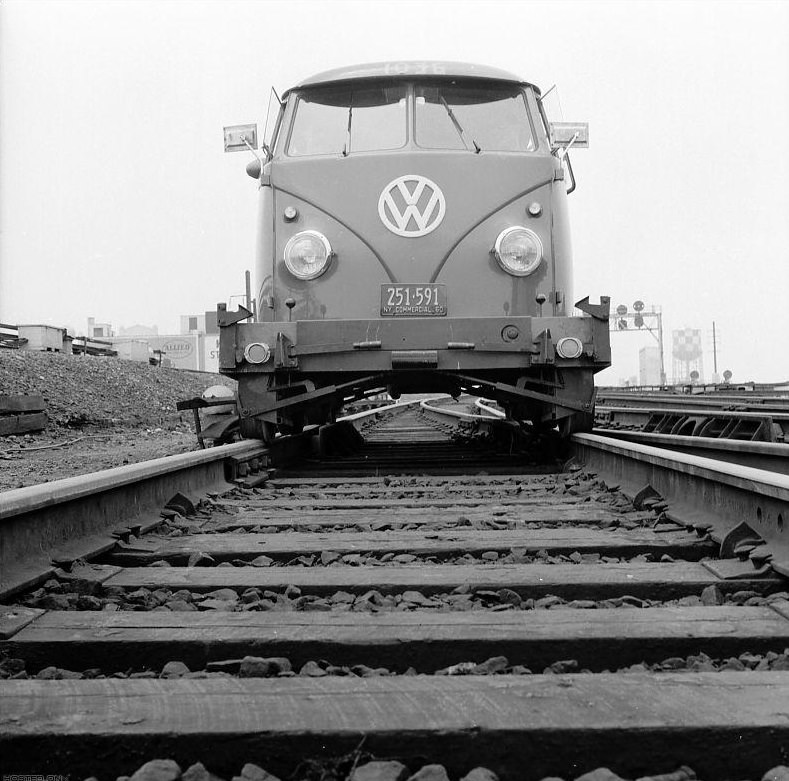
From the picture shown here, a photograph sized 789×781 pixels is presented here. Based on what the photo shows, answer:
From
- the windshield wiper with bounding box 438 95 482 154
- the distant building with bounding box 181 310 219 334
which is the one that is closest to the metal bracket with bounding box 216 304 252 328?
the windshield wiper with bounding box 438 95 482 154

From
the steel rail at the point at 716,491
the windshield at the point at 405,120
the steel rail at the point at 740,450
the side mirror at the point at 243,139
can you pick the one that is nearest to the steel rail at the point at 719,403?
the steel rail at the point at 740,450

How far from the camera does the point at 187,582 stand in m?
2.31

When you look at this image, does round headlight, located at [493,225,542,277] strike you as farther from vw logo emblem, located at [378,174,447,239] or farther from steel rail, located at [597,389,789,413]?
steel rail, located at [597,389,789,413]

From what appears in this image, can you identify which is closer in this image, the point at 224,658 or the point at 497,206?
the point at 224,658

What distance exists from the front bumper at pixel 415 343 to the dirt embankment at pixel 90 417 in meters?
1.86

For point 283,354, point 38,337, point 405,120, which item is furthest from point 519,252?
point 38,337

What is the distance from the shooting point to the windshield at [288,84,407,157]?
6.04 metres

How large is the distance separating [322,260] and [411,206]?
738 millimetres

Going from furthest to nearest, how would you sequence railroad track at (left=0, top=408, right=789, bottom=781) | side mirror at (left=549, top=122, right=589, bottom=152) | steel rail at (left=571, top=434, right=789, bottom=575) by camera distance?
side mirror at (left=549, top=122, right=589, bottom=152) < steel rail at (left=571, top=434, right=789, bottom=575) < railroad track at (left=0, top=408, right=789, bottom=781)

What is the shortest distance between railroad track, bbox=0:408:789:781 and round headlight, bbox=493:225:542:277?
2.43 meters

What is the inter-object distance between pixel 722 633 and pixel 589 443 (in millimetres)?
3284

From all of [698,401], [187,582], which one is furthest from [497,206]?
[698,401]

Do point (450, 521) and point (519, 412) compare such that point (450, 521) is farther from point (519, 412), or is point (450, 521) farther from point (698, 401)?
point (698, 401)

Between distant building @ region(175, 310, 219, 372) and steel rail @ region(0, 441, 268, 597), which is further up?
distant building @ region(175, 310, 219, 372)
